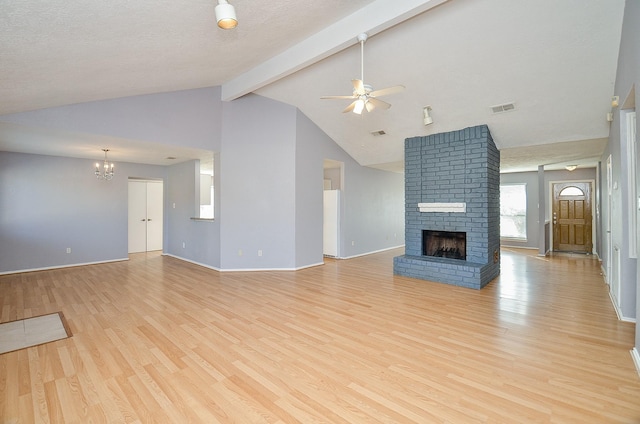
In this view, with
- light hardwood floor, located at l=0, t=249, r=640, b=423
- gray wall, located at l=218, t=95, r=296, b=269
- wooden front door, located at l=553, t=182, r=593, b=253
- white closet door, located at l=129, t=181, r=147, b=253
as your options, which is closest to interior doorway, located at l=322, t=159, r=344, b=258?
gray wall, located at l=218, t=95, r=296, b=269

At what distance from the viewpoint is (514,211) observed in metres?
8.88

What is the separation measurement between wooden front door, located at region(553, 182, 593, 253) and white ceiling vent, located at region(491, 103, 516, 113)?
530cm

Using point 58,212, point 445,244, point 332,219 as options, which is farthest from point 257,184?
point 58,212

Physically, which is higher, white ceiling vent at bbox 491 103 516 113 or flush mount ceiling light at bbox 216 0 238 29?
white ceiling vent at bbox 491 103 516 113

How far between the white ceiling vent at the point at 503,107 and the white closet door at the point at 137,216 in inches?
324

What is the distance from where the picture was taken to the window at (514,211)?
8.72 m

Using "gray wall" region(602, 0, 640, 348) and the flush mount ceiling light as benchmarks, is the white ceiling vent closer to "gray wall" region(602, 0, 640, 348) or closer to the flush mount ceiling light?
"gray wall" region(602, 0, 640, 348)

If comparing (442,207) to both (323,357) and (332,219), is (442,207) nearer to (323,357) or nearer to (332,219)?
(332,219)

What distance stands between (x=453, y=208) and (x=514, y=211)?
16.7 ft

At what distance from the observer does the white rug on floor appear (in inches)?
107

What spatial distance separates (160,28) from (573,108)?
17.1 ft

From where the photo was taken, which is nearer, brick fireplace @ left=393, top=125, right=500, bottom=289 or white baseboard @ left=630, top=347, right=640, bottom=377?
white baseboard @ left=630, top=347, right=640, bottom=377

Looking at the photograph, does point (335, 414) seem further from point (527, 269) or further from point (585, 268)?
point (585, 268)

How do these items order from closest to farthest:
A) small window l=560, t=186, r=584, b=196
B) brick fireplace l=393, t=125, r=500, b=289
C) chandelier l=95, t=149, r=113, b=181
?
brick fireplace l=393, t=125, r=500, b=289 → chandelier l=95, t=149, r=113, b=181 → small window l=560, t=186, r=584, b=196
